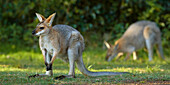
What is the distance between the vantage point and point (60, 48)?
14.8 feet

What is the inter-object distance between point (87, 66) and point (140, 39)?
3.42 meters

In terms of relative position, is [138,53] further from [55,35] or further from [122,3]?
[55,35]

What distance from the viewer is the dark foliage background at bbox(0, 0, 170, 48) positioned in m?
9.74

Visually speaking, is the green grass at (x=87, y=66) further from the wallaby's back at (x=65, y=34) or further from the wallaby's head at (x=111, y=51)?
the wallaby's back at (x=65, y=34)

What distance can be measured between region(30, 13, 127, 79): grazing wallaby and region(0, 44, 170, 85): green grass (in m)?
0.29

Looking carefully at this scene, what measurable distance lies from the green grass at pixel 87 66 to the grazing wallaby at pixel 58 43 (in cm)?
29

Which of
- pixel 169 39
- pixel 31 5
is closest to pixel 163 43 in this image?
pixel 169 39

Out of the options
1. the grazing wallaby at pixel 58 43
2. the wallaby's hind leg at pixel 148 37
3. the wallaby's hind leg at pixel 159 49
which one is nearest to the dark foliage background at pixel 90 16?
the wallaby's hind leg at pixel 159 49

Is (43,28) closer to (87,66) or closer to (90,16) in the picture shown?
(87,66)

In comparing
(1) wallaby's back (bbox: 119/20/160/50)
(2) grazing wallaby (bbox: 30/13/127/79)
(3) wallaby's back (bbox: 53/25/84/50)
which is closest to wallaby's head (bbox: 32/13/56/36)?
(2) grazing wallaby (bbox: 30/13/127/79)

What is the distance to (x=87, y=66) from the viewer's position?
22.2ft

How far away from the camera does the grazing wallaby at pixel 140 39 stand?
9.44m

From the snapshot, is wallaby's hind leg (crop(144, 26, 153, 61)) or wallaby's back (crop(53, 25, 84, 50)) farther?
wallaby's hind leg (crop(144, 26, 153, 61))

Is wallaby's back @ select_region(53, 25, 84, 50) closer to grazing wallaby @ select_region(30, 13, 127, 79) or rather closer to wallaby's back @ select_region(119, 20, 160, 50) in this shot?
grazing wallaby @ select_region(30, 13, 127, 79)
